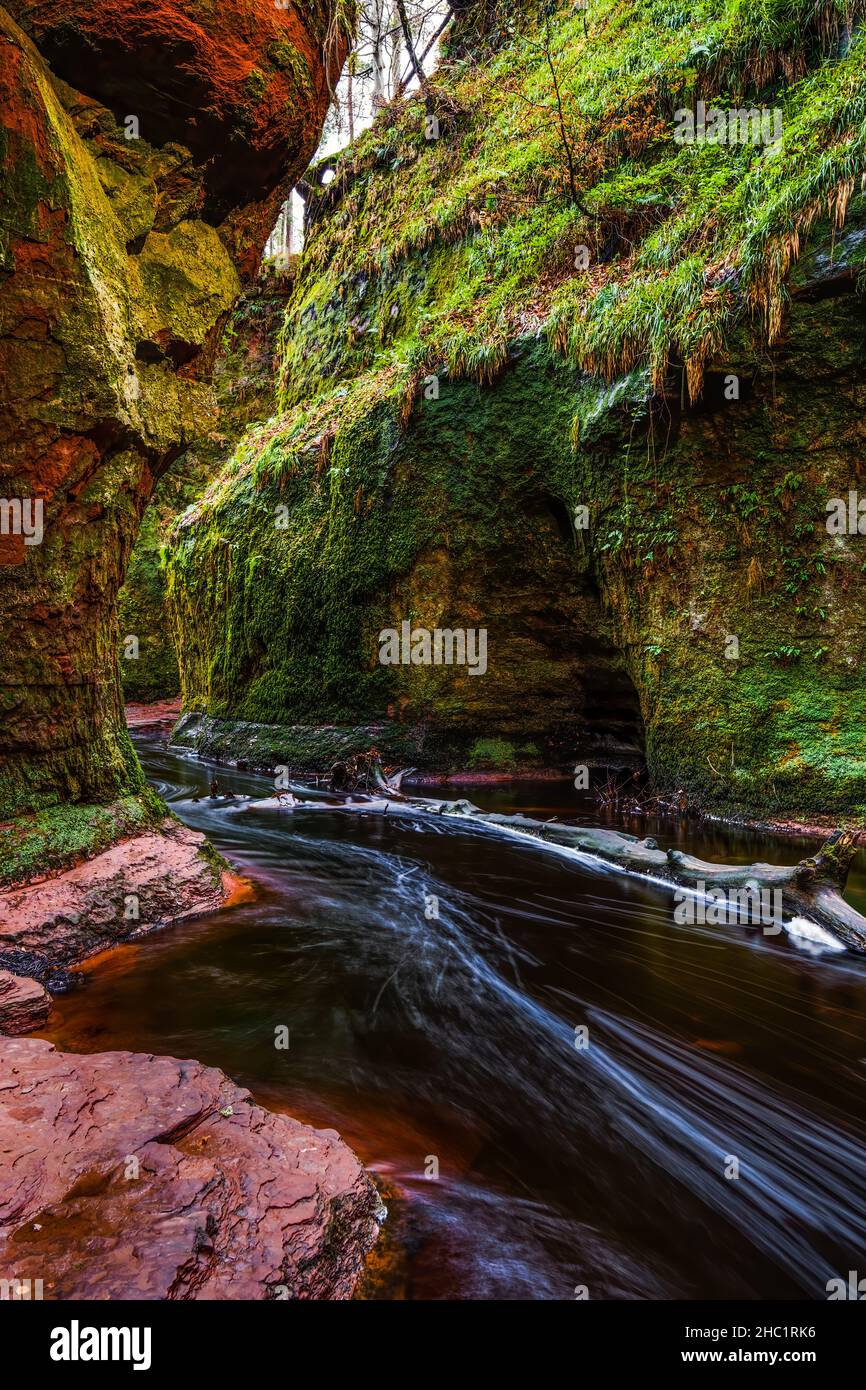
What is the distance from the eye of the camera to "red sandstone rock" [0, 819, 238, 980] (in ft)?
11.1

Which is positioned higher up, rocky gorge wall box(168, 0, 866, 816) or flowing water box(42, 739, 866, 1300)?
rocky gorge wall box(168, 0, 866, 816)

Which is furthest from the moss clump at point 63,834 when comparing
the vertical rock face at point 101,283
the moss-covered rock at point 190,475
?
the moss-covered rock at point 190,475

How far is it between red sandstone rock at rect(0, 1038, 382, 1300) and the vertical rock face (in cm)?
258

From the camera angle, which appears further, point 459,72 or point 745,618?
point 459,72

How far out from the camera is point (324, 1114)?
7.80 ft

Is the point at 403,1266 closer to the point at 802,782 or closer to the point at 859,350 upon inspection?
the point at 802,782

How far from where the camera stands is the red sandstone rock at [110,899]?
3383mm

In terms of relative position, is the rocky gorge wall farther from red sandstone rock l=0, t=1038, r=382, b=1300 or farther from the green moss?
red sandstone rock l=0, t=1038, r=382, b=1300

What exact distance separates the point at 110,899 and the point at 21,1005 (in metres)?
1.21

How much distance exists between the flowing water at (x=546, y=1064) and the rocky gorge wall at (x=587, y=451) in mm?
3154

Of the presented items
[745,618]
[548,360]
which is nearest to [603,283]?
[548,360]

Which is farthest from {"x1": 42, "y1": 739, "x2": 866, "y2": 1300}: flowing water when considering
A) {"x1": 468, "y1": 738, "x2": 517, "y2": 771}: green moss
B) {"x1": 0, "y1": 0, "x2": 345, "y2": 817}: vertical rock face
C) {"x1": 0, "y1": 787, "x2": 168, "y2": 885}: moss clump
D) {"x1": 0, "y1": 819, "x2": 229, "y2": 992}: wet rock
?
{"x1": 468, "y1": 738, "x2": 517, "y2": 771}: green moss

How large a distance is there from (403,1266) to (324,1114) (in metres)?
0.79

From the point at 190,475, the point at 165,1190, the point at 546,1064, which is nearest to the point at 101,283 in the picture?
the point at 165,1190
